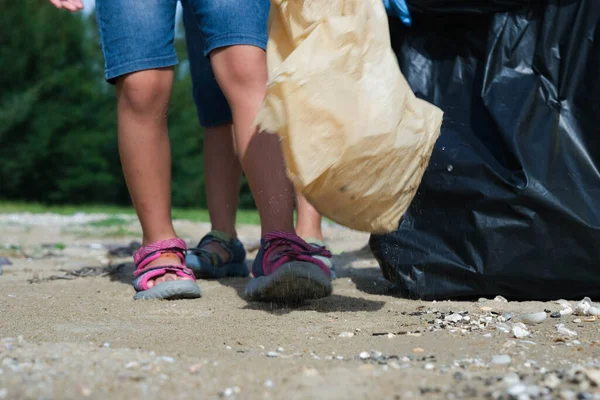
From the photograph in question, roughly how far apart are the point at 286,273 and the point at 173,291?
0.42 m

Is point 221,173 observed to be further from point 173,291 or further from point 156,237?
point 173,291

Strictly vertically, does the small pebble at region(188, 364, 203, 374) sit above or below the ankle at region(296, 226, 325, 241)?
above

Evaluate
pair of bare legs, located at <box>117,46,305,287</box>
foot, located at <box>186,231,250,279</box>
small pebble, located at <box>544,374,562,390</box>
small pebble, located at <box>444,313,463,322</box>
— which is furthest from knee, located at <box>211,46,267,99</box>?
Answer: small pebble, located at <box>544,374,562,390</box>

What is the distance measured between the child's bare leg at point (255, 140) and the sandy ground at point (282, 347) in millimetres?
299

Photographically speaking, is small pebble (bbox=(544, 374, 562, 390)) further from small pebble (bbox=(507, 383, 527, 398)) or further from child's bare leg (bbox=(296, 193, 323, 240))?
child's bare leg (bbox=(296, 193, 323, 240))

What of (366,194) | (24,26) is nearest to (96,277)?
(366,194)

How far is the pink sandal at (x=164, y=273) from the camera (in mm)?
2150

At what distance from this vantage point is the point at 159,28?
2162 mm

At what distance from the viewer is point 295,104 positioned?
1627 millimetres

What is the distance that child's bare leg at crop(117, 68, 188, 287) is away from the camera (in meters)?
2.19

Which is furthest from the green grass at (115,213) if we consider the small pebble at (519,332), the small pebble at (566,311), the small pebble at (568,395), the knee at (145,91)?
the small pebble at (568,395)

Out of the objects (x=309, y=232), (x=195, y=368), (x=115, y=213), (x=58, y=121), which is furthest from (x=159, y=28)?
(x=58, y=121)

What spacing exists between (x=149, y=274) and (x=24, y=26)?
48.4 feet

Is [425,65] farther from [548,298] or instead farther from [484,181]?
[548,298]
